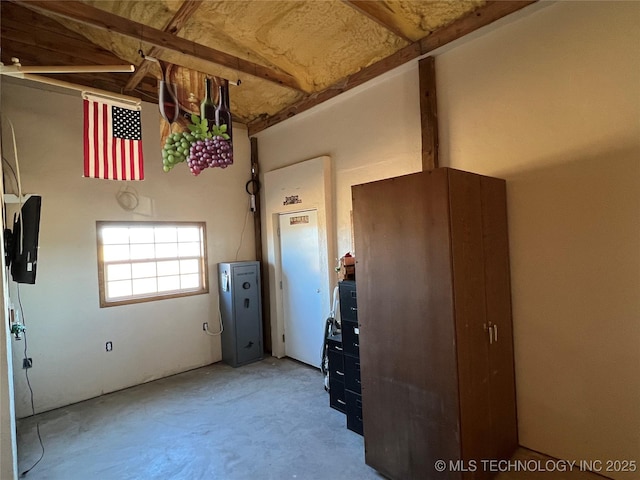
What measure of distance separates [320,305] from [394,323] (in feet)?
6.85

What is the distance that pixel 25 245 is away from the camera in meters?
2.42

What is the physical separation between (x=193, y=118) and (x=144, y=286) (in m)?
2.42

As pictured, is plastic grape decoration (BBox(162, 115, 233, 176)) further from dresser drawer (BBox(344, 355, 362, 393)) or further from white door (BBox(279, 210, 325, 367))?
dresser drawer (BBox(344, 355, 362, 393))

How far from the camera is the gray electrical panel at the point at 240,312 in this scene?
4.56 meters

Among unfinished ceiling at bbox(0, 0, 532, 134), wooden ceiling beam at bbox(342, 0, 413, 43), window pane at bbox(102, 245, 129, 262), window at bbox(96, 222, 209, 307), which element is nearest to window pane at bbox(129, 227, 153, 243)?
window at bbox(96, 222, 209, 307)

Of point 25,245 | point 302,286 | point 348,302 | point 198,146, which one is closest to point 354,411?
point 348,302

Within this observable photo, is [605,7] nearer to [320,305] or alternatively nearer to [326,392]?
[320,305]

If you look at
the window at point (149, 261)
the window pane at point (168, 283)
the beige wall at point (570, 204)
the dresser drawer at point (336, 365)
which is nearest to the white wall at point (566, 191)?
the beige wall at point (570, 204)

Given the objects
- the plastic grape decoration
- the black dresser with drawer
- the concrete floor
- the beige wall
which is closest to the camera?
the beige wall

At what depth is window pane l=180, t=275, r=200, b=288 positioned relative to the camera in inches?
181

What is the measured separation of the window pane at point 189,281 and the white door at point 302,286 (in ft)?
4.00

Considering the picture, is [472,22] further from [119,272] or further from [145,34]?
[119,272]

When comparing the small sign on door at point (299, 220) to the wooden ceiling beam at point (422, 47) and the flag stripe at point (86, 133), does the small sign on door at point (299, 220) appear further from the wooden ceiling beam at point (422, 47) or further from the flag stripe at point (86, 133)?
the flag stripe at point (86, 133)

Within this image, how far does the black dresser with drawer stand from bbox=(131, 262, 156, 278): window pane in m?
2.68
